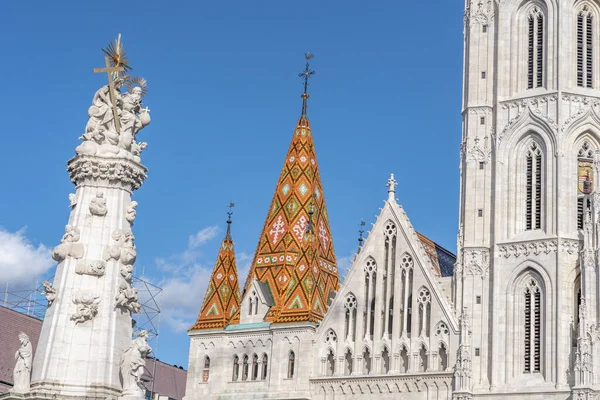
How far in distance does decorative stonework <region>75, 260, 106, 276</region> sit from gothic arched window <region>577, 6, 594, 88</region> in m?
23.8

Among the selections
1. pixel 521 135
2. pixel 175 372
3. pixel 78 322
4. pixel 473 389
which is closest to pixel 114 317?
pixel 78 322

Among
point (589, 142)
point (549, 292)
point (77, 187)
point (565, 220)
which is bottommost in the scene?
point (77, 187)

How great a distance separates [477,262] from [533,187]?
3122 millimetres

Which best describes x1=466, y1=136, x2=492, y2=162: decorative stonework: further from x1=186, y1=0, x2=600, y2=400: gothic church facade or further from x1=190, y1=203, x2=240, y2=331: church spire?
Answer: x1=190, y1=203, x2=240, y2=331: church spire

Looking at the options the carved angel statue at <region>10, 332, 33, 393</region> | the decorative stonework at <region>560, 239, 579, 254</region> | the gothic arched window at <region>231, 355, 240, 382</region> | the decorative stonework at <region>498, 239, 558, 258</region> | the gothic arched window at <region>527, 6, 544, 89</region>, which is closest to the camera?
the carved angel statue at <region>10, 332, 33, 393</region>

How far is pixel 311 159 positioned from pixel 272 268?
15.8ft

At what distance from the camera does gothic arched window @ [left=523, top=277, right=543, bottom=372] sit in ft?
119

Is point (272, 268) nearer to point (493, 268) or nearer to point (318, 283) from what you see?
point (318, 283)

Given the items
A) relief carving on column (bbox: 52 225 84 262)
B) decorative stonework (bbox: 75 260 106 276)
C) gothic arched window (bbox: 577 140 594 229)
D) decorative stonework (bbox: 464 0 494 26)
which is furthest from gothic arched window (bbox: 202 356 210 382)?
decorative stonework (bbox: 75 260 106 276)

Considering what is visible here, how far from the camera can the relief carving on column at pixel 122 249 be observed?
19453mm

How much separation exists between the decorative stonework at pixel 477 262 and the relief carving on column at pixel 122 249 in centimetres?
2013

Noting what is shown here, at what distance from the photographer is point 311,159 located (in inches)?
1703

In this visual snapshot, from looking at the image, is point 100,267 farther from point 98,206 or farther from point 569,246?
point 569,246

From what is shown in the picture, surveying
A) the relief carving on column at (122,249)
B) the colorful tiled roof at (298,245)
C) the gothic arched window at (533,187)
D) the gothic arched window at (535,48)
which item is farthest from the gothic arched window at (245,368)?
the relief carving on column at (122,249)
